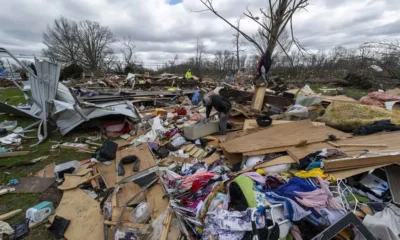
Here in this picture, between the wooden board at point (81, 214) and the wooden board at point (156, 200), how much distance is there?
0.64 metres

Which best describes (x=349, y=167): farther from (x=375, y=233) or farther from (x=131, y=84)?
(x=131, y=84)

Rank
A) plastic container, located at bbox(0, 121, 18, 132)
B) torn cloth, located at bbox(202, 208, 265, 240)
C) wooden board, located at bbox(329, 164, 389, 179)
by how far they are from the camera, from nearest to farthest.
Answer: torn cloth, located at bbox(202, 208, 265, 240) → wooden board, located at bbox(329, 164, 389, 179) → plastic container, located at bbox(0, 121, 18, 132)

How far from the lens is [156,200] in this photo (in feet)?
9.25

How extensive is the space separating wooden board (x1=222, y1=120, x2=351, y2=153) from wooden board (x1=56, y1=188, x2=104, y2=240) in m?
2.33

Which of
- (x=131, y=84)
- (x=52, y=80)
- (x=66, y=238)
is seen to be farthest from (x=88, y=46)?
(x=66, y=238)

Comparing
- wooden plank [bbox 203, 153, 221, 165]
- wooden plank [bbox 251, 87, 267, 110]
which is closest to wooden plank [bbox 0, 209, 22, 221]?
wooden plank [bbox 203, 153, 221, 165]

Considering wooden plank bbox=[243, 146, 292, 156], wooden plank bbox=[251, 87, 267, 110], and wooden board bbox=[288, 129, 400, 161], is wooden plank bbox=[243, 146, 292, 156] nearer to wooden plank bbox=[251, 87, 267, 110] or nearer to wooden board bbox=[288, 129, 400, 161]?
wooden board bbox=[288, 129, 400, 161]

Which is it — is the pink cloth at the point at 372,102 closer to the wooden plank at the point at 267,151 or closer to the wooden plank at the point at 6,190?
the wooden plank at the point at 267,151

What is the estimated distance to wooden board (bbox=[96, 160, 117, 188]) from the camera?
3523 millimetres

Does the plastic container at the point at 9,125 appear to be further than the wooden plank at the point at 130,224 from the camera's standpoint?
Yes

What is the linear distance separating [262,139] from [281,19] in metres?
6.07

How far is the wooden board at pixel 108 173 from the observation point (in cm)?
352

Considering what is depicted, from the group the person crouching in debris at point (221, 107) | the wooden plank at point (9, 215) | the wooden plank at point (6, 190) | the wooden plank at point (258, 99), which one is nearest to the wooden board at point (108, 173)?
the wooden plank at point (9, 215)

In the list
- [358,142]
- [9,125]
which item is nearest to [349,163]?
[358,142]
